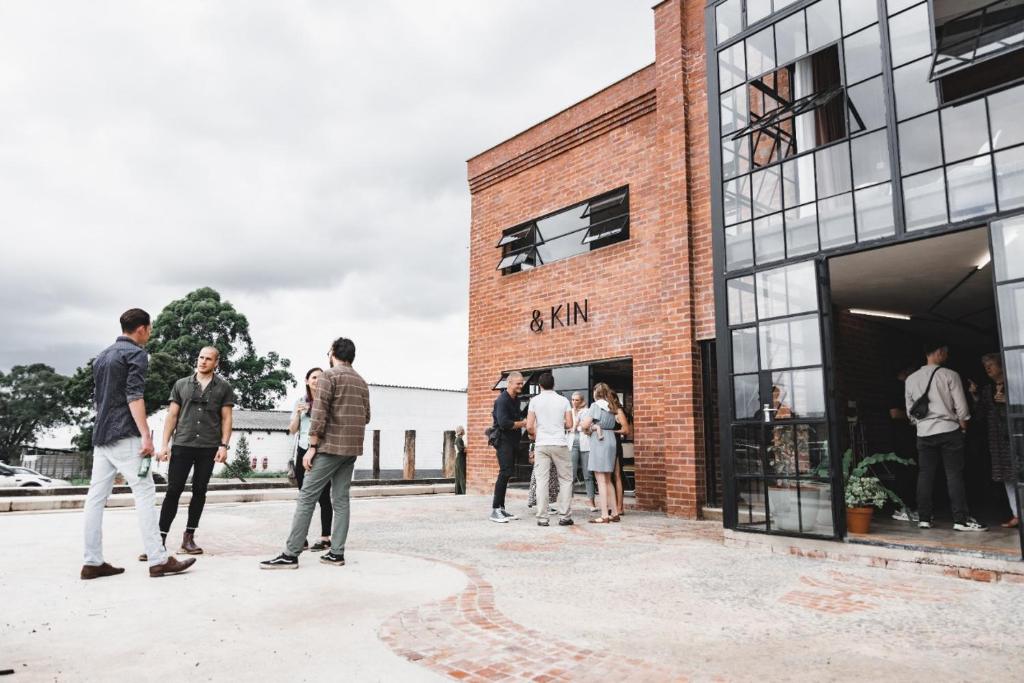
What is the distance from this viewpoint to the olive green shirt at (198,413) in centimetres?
519

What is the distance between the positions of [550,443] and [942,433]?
392 centimetres

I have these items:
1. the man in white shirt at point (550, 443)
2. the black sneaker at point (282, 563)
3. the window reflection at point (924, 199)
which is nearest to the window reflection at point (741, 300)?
the window reflection at point (924, 199)

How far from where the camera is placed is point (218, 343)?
133 ft

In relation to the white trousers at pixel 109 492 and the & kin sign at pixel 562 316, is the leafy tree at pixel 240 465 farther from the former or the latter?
the white trousers at pixel 109 492

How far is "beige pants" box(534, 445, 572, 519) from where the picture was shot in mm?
7402

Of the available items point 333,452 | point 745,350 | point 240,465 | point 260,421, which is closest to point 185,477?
point 333,452

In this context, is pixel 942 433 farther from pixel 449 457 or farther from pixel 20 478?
pixel 20 478

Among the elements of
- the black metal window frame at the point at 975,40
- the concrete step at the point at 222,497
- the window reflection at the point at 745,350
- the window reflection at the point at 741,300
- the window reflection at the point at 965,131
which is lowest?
the concrete step at the point at 222,497

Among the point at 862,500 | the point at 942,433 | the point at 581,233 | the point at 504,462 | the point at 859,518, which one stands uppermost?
the point at 581,233

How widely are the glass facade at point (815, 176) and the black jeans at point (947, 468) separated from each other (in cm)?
121

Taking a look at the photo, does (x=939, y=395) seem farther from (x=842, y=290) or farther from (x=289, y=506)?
(x=289, y=506)

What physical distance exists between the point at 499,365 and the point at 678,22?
240 inches

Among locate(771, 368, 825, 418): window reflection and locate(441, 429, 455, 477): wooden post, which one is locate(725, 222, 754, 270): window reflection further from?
locate(441, 429, 455, 477): wooden post

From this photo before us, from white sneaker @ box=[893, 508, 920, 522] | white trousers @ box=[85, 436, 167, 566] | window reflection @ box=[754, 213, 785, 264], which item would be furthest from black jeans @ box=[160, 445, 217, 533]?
white sneaker @ box=[893, 508, 920, 522]
